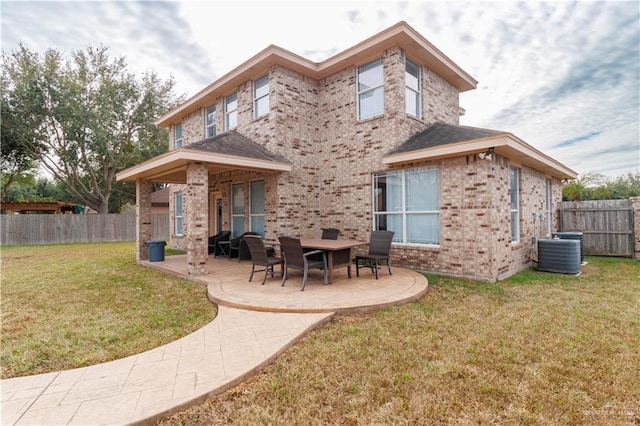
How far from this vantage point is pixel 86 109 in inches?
768

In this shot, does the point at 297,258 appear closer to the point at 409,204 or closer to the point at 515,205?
the point at 409,204

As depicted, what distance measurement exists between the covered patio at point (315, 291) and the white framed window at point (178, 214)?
720 cm

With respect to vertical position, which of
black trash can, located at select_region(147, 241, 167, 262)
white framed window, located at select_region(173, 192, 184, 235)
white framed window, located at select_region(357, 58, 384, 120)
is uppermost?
white framed window, located at select_region(357, 58, 384, 120)

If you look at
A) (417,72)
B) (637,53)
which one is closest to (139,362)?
(417,72)

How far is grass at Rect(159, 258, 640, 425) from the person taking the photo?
252 cm

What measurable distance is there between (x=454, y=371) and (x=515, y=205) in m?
6.85

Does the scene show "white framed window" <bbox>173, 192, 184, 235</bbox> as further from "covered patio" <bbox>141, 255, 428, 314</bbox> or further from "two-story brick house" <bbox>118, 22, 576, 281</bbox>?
"covered patio" <bbox>141, 255, 428, 314</bbox>

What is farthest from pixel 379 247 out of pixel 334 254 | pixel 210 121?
pixel 210 121

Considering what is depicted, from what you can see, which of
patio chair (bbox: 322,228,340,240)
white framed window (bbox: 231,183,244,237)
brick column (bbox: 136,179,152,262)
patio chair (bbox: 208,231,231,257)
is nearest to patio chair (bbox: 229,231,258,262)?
patio chair (bbox: 208,231,231,257)

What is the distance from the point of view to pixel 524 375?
10.2 feet

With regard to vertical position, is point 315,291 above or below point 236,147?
below

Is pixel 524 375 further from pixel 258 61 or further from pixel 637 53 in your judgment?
pixel 637 53

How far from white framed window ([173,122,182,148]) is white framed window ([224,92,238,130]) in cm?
452

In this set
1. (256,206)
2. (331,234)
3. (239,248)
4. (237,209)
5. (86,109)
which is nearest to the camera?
(331,234)
